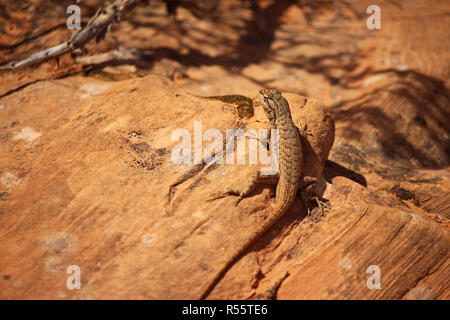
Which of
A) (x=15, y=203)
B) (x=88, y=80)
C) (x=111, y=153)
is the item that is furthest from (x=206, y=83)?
(x=15, y=203)

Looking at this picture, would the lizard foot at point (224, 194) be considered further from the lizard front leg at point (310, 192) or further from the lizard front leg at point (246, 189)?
the lizard front leg at point (310, 192)

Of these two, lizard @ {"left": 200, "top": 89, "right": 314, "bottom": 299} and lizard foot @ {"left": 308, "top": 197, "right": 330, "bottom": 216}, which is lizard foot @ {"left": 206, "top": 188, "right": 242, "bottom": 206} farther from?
lizard foot @ {"left": 308, "top": 197, "right": 330, "bottom": 216}

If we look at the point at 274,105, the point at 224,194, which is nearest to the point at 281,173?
the point at 224,194

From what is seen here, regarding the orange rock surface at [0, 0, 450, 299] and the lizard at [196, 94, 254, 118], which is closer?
the orange rock surface at [0, 0, 450, 299]

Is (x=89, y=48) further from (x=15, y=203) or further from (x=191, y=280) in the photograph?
(x=191, y=280)

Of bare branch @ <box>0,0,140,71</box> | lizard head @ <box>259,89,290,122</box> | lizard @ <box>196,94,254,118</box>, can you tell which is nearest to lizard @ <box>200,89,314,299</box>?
lizard head @ <box>259,89,290,122</box>

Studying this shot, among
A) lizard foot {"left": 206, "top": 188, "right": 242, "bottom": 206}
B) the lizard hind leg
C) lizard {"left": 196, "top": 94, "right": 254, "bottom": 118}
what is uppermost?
lizard {"left": 196, "top": 94, "right": 254, "bottom": 118}

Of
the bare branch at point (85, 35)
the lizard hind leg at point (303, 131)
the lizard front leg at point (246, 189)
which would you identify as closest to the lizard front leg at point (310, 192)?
the lizard front leg at point (246, 189)
